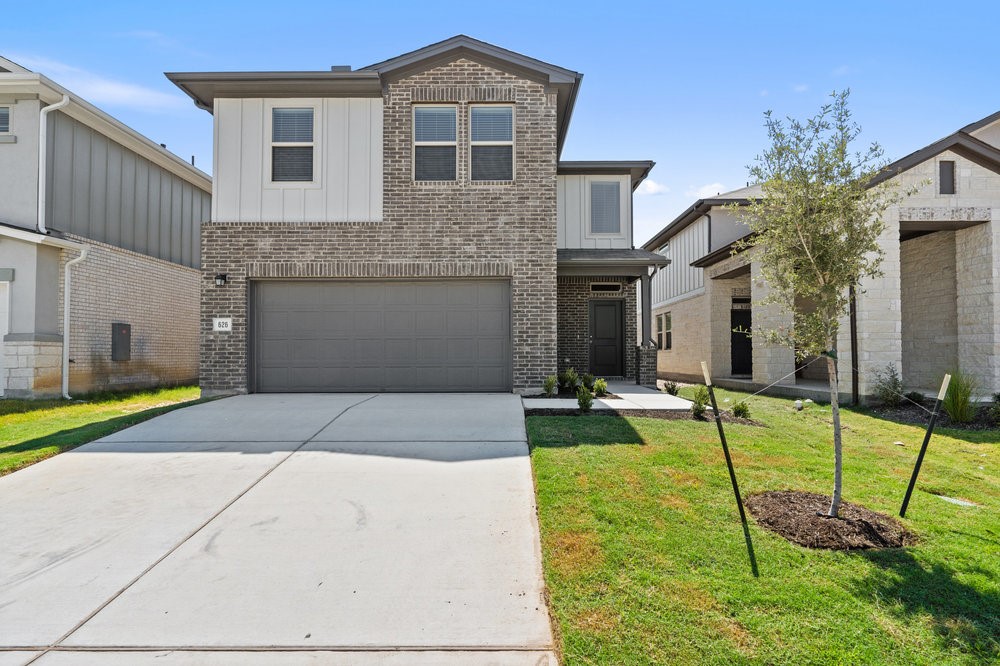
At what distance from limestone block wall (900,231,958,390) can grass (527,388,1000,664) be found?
741cm

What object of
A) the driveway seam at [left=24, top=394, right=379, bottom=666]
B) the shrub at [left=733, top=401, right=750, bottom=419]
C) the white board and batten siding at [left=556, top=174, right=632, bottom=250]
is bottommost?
the driveway seam at [left=24, top=394, right=379, bottom=666]

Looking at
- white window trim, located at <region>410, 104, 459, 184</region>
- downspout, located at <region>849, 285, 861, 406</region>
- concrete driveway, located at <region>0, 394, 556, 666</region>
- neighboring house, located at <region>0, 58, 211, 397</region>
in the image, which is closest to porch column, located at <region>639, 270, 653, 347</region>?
downspout, located at <region>849, 285, 861, 406</region>

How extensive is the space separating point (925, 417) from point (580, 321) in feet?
26.2

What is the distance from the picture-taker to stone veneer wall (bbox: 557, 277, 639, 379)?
49.0 ft

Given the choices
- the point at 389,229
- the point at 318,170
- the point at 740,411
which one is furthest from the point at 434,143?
the point at 740,411

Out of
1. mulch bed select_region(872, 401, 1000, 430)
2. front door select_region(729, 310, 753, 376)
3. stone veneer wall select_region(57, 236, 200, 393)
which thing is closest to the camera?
mulch bed select_region(872, 401, 1000, 430)

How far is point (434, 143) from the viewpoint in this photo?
34.7ft

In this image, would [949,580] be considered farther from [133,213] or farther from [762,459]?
[133,213]

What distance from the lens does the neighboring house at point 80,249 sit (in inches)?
434

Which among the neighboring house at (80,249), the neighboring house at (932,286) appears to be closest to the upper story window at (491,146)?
the neighboring house at (932,286)

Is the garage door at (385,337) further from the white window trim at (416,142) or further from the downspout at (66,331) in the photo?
the downspout at (66,331)

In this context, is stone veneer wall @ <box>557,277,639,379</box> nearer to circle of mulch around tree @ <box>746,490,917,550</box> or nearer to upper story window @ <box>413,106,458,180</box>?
upper story window @ <box>413,106,458,180</box>

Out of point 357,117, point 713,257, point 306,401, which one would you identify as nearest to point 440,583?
point 306,401

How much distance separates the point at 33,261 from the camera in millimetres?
11016
